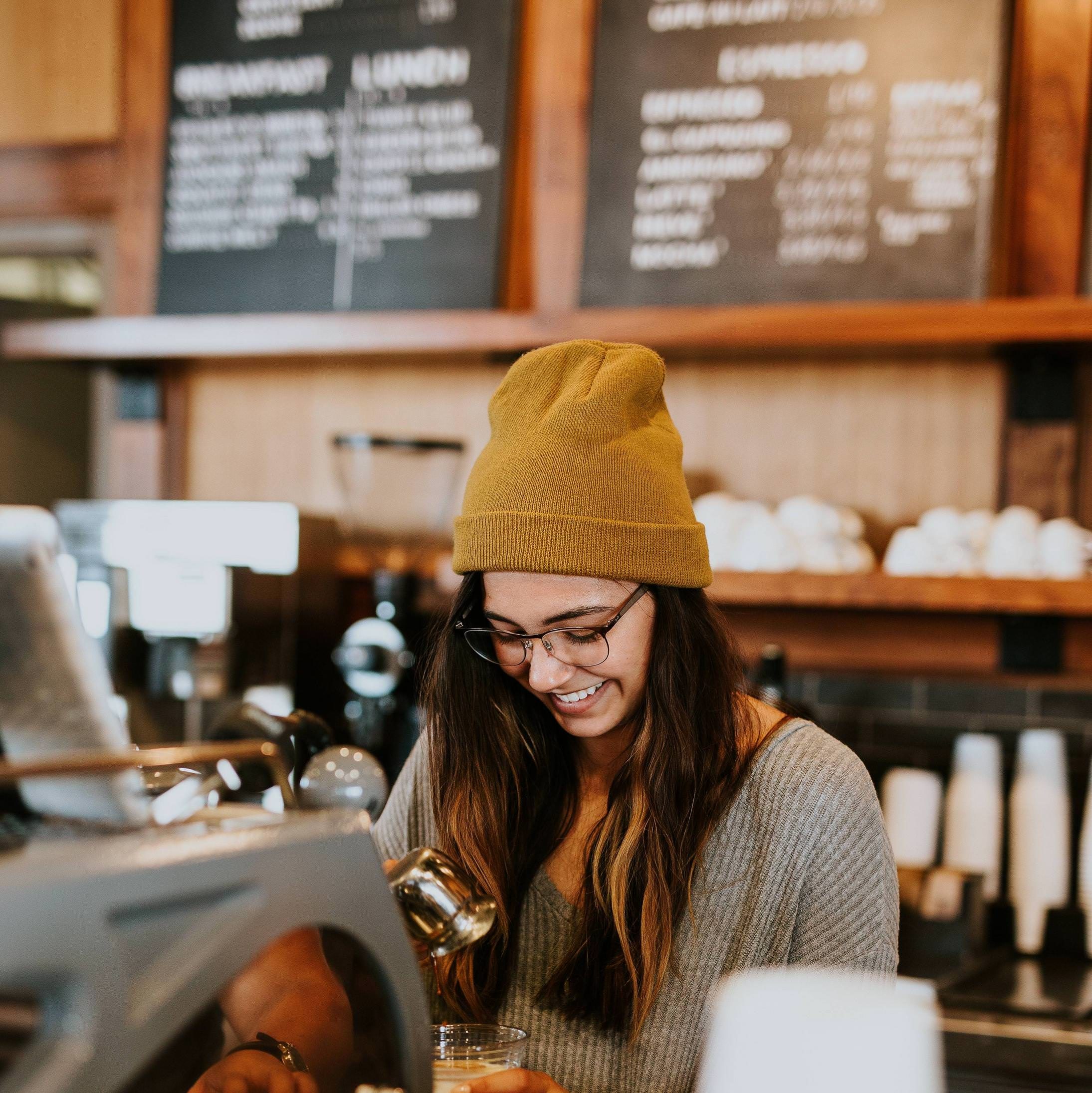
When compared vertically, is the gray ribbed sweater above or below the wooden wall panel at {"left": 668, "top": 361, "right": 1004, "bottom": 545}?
below

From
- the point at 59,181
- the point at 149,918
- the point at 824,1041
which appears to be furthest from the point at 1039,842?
the point at 59,181

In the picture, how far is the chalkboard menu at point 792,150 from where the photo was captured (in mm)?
2350

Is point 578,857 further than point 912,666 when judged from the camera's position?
No

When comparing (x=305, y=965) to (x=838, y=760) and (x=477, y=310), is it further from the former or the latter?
(x=477, y=310)

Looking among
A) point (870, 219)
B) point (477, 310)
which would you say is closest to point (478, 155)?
point (477, 310)

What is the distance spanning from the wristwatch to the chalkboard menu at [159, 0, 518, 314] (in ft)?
6.63

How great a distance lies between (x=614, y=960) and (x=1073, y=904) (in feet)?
4.31

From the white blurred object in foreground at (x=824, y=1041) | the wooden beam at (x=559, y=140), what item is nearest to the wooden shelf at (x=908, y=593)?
the wooden beam at (x=559, y=140)

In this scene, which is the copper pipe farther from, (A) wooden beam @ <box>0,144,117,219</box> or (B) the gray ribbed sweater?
(A) wooden beam @ <box>0,144,117,219</box>

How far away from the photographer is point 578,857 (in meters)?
1.38

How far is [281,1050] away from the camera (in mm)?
807

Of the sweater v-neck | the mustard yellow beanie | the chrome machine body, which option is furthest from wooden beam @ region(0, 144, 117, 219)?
the chrome machine body

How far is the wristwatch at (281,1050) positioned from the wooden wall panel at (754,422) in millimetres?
1940

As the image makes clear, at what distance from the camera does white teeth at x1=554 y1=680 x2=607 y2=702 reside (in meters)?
1.29
